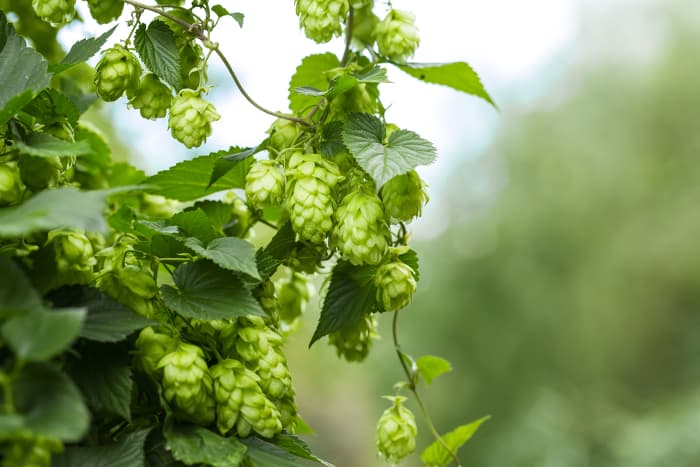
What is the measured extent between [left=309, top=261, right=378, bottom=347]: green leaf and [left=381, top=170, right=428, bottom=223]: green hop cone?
7 centimetres

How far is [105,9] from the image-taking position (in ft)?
1.92

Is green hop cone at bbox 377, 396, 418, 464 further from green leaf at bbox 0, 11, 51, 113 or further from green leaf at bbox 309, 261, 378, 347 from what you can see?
green leaf at bbox 0, 11, 51, 113

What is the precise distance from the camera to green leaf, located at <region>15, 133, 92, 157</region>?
0.44 meters

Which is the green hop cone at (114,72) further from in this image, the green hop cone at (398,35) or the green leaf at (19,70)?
the green hop cone at (398,35)

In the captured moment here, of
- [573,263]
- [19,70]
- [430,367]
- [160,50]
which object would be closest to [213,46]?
[160,50]

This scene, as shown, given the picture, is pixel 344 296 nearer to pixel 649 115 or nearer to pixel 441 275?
pixel 441 275

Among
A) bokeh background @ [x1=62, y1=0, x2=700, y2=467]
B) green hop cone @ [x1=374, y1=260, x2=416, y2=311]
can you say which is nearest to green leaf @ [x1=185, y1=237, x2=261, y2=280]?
green hop cone @ [x1=374, y1=260, x2=416, y2=311]

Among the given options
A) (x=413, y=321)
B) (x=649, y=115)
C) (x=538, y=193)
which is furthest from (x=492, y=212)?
(x=649, y=115)

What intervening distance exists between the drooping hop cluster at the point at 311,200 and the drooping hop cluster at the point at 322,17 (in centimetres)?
11

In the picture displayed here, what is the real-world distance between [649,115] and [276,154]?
21.3ft

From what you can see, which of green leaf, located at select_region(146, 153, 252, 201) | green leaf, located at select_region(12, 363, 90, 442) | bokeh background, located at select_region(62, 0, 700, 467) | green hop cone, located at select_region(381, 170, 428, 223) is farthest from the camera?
bokeh background, located at select_region(62, 0, 700, 467)

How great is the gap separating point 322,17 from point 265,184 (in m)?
0.14

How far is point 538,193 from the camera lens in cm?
636

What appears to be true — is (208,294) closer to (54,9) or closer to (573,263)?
(54,9)
